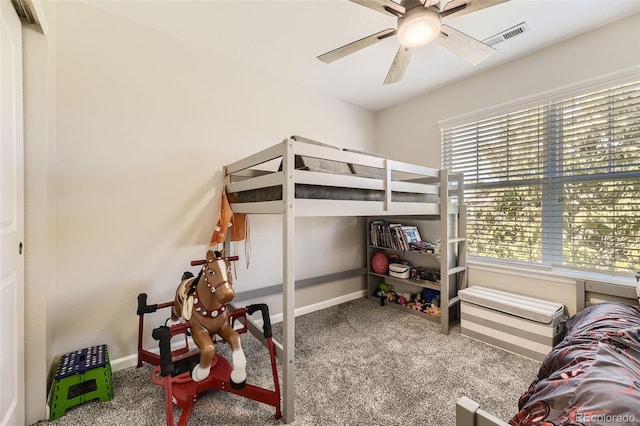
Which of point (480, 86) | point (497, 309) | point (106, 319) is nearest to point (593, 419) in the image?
point (497, 309)

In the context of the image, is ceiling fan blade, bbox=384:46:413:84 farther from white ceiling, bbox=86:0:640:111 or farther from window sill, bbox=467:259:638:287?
window sill, bbox=467:259:638:287

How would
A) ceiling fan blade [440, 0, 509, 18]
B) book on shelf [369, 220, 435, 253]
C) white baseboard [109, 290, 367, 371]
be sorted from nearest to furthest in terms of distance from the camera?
ceiling fan blade [440, 0, 509, 18] < white baseboard [109, 290, 367, 371] < book on shelf [369, 220, 435, 253]

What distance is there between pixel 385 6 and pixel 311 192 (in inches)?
40.2

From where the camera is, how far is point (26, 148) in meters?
1.35

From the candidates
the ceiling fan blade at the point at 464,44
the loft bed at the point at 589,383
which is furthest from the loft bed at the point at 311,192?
the loft bed at the point at 589,383

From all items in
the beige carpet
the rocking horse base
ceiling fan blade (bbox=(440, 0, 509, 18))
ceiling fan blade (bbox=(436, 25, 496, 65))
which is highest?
ceiling fan blade (bbox=(440, 0, 509, 18))

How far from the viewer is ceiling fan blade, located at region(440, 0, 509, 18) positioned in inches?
48.4

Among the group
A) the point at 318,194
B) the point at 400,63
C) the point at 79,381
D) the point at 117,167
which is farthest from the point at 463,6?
the point at 79,381

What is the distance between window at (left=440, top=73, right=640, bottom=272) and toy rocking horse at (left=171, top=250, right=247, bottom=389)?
8.09 ft

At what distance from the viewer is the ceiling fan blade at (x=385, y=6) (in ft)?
4.05

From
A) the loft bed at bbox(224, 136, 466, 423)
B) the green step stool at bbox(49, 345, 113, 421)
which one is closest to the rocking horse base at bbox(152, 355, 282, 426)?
the loft bed at bbox(224, 136, 466, 423)

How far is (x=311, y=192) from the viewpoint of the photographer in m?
1.56

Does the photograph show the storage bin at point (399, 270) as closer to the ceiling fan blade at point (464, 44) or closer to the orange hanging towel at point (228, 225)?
the orange hanging towel at point (228, 225)

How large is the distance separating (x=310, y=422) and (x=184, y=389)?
2.37ft
